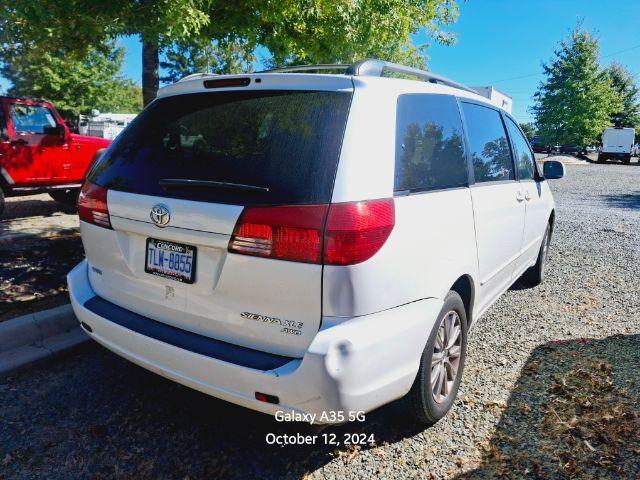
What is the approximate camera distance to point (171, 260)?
2.21 m

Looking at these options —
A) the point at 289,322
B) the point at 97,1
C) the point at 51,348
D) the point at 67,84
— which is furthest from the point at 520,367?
the point at 67,84

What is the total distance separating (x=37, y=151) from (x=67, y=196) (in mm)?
1179

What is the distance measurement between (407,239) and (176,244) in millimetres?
1060

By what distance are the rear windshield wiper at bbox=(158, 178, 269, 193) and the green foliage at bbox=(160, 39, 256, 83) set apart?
4.85 metres

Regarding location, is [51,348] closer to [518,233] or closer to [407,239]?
[407,239]

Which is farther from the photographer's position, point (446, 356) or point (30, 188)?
point (30, 188)

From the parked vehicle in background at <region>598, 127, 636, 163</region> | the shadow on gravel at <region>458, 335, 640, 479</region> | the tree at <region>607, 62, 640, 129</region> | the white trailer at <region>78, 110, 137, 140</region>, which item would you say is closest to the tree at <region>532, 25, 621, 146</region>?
the parked vehicle in background at <region>598, 127, 636, 163</region>

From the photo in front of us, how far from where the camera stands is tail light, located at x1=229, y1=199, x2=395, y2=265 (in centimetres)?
191

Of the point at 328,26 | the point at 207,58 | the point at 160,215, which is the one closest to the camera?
the point at 160,215

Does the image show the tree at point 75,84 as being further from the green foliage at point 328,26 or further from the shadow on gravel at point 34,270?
the shadow on gravel at point 34,270

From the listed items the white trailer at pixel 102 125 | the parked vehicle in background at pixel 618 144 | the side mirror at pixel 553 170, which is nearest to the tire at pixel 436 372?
the side mirror at pixel 553 170

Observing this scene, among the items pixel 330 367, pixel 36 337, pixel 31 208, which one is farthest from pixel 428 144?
pixel 31 208

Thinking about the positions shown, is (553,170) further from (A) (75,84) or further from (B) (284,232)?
(A) (75,84)

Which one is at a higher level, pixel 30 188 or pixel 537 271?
pixel 30 188
